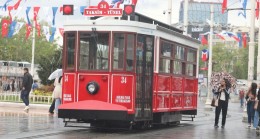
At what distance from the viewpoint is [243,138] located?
1722cm

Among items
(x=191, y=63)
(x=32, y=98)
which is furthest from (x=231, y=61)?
(x=191, y=63)

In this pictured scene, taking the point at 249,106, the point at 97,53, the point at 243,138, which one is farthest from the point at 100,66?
the point at 249,106

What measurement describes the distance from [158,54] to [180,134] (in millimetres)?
2314

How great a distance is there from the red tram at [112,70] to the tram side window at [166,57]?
0.43 feet

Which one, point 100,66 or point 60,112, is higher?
point 100,66

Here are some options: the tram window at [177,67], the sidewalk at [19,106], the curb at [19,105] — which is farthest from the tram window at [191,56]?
the curb at [19,105]

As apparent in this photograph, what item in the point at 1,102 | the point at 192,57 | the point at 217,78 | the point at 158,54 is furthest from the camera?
the point at 1,102

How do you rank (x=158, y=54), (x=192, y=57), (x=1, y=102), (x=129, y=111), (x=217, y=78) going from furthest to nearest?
(x=1, y=102) → (x=217, y=78) → (x=192, y=57) → (x=158, y=54) → (x=129, y=111)

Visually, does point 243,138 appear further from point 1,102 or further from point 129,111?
point 1,102

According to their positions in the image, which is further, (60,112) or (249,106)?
(249,106)

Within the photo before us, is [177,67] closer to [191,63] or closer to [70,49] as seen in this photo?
[191,63]

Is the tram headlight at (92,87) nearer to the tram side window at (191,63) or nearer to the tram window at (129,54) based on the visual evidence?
the tram window at (129,54)

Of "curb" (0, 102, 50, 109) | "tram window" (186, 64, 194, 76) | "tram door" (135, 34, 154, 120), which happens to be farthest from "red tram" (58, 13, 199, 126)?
"curb" (0, 102, 50, 109)

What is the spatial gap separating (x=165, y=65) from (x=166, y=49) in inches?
18.4
